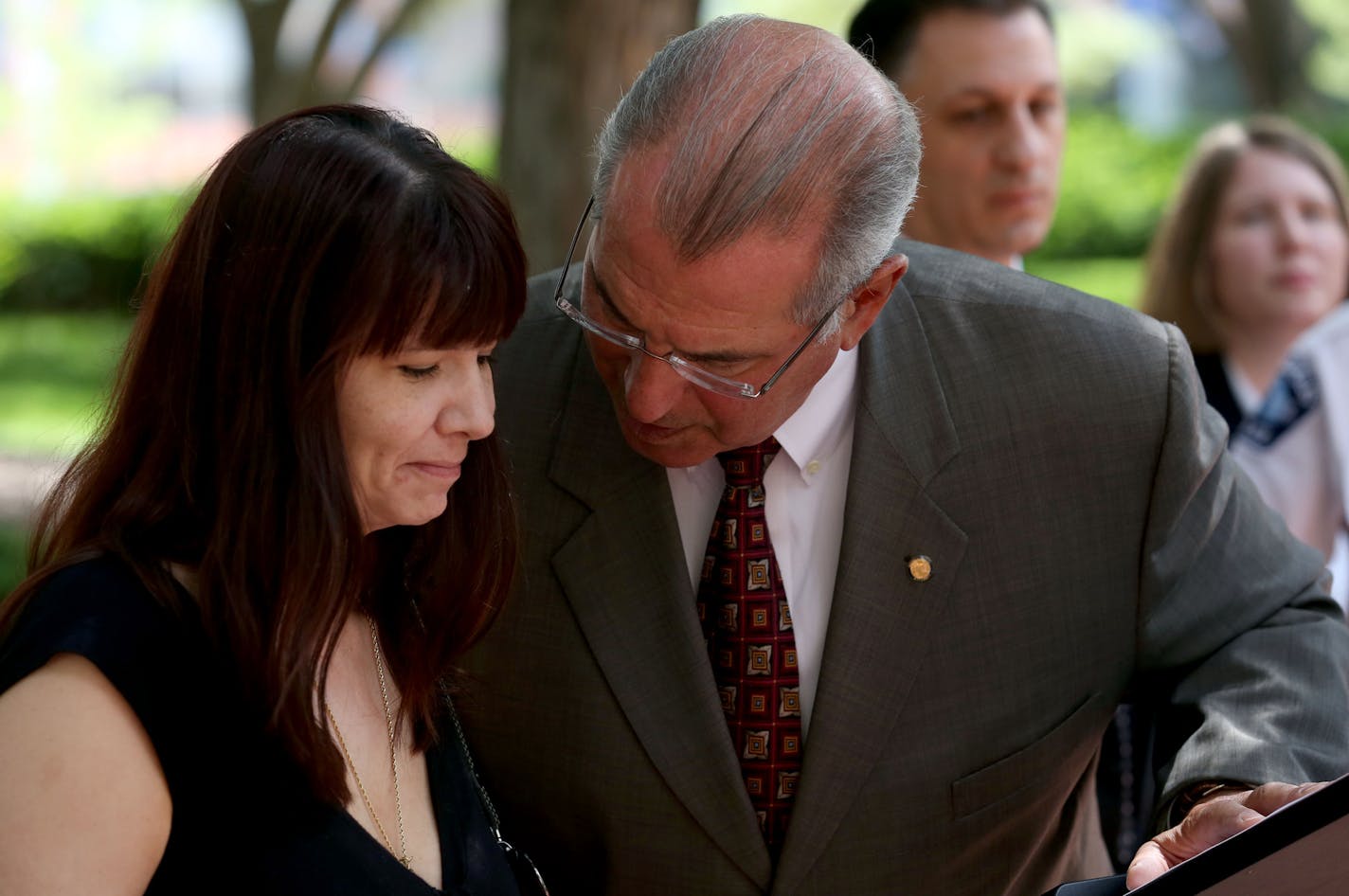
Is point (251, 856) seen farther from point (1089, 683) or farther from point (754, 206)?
point (1089, 683)

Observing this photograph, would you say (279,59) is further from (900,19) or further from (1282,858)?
(1282,858)

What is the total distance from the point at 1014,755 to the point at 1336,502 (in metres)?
1.64

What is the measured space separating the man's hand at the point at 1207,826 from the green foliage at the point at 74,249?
1456 centimetres

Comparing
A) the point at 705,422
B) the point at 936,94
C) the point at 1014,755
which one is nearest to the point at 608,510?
the point at 705,422

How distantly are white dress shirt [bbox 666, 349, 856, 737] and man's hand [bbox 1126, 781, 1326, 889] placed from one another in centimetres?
55

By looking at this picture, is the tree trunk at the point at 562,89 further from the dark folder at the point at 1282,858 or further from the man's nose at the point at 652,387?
the dark folder at the point at 1282,858

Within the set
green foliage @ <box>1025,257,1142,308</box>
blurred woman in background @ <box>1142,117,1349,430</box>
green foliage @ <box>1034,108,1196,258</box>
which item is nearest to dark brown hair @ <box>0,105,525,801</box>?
blurred woman in background @ <box>1142,117,1349,430</box>

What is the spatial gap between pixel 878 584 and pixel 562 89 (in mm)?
2884

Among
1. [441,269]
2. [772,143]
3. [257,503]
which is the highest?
[772,143]

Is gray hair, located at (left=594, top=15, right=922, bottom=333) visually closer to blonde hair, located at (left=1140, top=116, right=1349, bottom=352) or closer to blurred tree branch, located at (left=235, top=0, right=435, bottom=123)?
blonde hair, located at (left=1140, top=116, right=1349, bottom=352)

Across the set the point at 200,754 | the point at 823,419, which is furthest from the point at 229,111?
the point at 200,754

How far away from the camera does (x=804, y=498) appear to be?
2.31 m

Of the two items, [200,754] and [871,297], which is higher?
[871,297]

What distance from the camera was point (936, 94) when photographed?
3.48 meters
